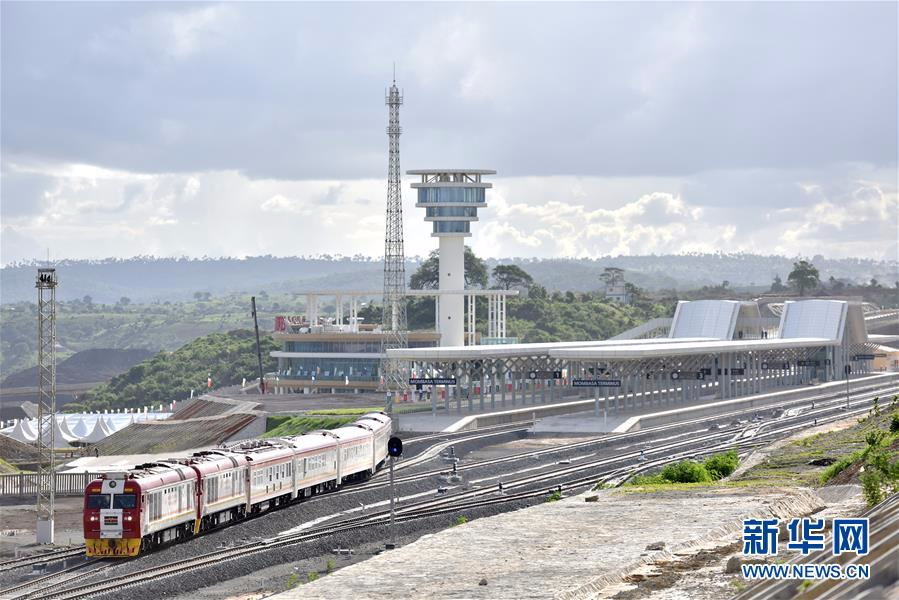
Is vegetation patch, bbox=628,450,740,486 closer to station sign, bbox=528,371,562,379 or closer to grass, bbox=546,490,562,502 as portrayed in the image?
grass, bbox=546,490,562,502

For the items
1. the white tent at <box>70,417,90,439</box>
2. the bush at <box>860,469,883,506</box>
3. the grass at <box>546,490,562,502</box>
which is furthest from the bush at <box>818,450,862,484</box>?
the white tent at <box>70,417,90,439</box>

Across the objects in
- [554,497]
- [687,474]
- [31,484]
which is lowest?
[31,484]

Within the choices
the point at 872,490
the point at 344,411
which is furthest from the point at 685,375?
the point at 872,490

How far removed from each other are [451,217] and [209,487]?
10638cm

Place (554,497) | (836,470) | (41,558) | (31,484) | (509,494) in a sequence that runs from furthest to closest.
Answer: (31,484)
(509,494)
(554,497)
(836,470)
(41,558)

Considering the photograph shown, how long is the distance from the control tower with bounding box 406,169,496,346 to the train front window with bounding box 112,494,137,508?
364 ft

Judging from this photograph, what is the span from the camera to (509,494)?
70.3m

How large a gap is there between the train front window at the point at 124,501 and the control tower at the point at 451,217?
111 meters

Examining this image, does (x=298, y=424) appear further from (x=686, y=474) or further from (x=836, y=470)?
(x=836, y=470)

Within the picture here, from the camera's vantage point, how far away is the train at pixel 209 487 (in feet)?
170

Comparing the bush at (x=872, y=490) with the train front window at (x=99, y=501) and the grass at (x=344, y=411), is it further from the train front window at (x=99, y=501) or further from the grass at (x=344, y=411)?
the grass at (x=344, y=411)

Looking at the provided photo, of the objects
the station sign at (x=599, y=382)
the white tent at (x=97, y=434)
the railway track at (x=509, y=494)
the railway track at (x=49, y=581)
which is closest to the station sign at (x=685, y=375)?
the railway track at (x=509, y=494)

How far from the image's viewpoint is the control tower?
162 meters

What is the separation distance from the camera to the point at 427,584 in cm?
4203
